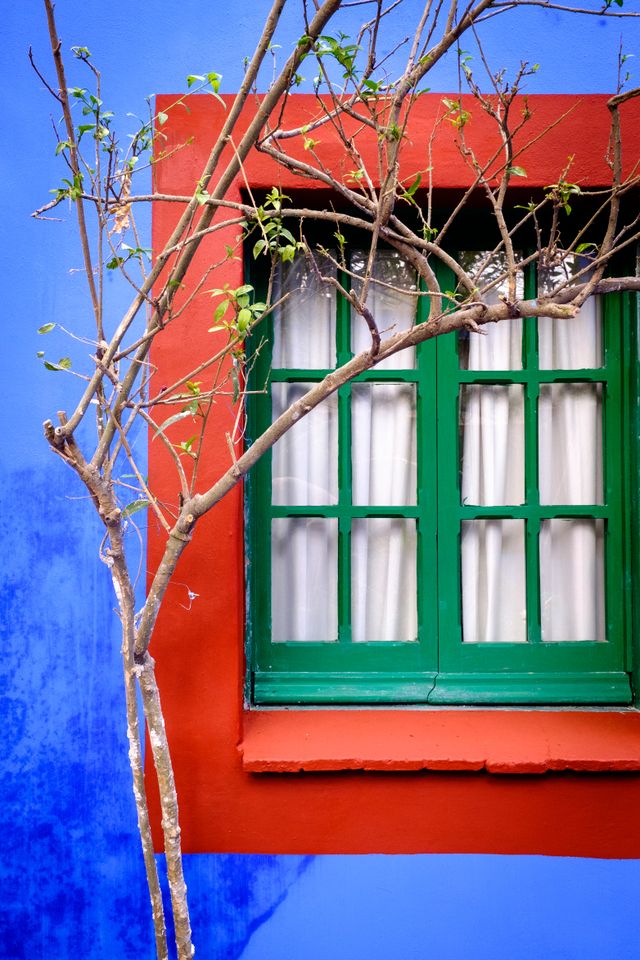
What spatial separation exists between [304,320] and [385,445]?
573 mm

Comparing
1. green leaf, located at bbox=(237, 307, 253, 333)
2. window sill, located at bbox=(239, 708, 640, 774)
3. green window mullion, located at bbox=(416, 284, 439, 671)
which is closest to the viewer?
green leaf, located at bbox=(237, 307, 253, 333)

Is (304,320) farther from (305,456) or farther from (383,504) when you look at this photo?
(383,504)

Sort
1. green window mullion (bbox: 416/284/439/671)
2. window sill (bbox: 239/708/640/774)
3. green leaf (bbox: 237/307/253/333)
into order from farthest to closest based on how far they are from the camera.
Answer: green window mullion (bbox: 416/284/439/671) < window sill (bbox: 239/708/640/774) < green leaf (bbox: 237/307/253/333)

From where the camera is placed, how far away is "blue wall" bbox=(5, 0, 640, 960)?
2.83m

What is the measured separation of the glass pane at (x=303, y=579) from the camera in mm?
3166

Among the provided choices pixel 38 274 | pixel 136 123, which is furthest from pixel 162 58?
pixel 38 274

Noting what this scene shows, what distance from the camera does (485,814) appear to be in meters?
2.81

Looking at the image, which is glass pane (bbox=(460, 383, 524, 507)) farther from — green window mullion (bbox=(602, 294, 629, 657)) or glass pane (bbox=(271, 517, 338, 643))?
glass pane (bbox=(271, 517, 338, 643))

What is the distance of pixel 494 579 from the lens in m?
3.17

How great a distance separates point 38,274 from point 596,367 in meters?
2.08

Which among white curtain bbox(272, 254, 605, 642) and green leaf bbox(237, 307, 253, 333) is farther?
white curtain bbox(272, 254, 605, 642)

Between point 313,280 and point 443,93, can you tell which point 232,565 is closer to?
point 313,280

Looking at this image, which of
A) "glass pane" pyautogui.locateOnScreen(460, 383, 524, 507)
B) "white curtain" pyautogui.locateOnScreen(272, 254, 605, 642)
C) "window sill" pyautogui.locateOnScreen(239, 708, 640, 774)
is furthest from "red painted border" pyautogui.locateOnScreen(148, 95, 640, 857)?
"glass pane" pyautogui.locateOnScreen(460, 383, 524, 507)

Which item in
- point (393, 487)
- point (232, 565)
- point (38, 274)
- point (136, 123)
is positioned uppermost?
point (136, 123)
